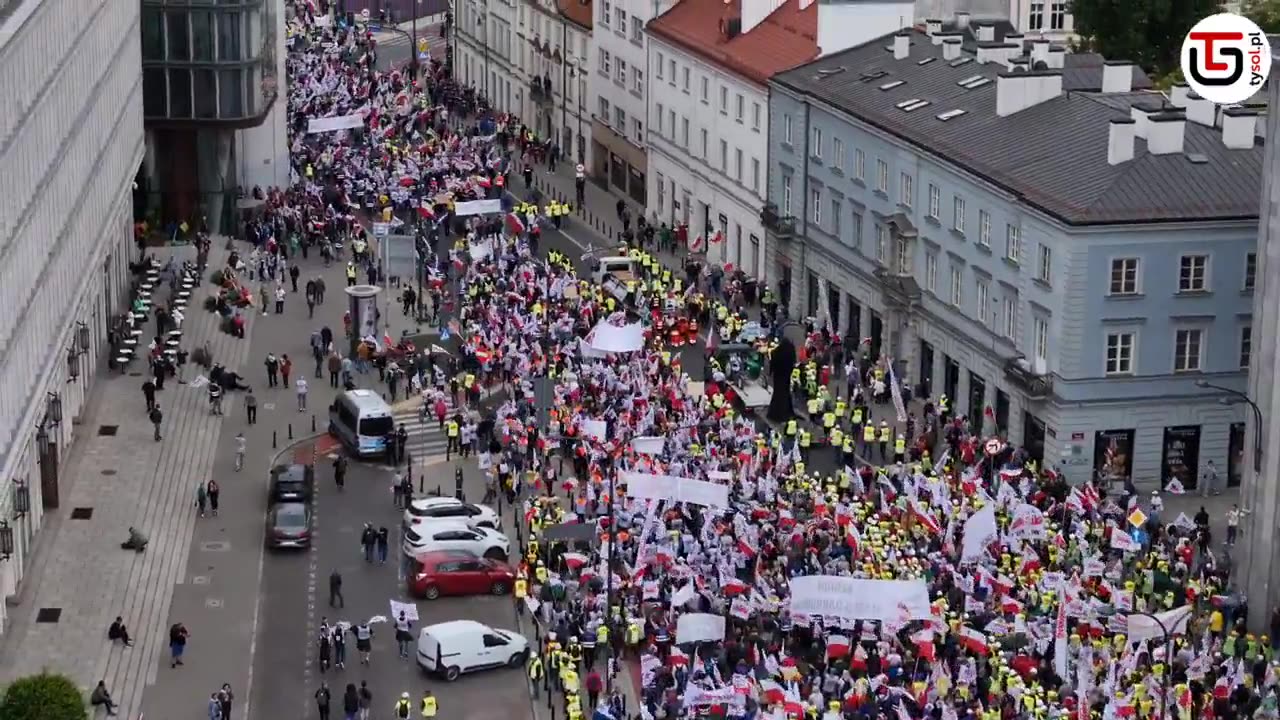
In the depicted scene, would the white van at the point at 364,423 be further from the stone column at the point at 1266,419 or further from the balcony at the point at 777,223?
the stone column at the point at 1266,419

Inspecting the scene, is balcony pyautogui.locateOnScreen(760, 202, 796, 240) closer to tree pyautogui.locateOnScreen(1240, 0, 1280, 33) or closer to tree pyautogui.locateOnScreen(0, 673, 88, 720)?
tree pyautogui.locateOnScreen(1240, 0, 1280, 33)

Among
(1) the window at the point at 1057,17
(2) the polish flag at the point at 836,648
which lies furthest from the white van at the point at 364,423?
(1) the window at the point at 1057,17

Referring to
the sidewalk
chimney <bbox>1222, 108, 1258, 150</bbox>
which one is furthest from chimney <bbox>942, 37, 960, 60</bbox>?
the sidewalk

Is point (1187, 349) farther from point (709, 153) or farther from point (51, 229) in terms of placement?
point (709, 153)

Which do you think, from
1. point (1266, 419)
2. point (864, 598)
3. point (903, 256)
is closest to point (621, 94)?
point (903, 256)

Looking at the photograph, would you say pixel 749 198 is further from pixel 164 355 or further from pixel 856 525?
pixel 856 525

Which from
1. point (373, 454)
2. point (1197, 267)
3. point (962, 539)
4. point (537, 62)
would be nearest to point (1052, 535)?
point (962, 539)
